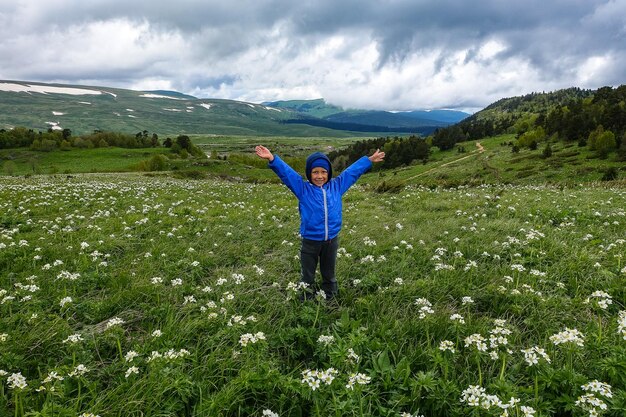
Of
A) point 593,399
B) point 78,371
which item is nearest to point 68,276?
point 78,371

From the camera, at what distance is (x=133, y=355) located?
4340 mm

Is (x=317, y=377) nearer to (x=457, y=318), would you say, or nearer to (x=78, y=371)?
(x=457, y=318)

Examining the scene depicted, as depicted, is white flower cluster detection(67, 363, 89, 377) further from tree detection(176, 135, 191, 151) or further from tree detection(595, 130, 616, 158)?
tree detection(176, 135, 191, 151)

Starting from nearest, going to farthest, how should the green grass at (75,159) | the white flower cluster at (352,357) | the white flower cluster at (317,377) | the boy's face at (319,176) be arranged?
the white flower cluster at (317,377)
the white flower cluster at (352,357)
the boy's face at (319,176)
the green grass at (75,159)

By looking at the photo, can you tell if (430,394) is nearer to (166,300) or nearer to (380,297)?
(380,297)

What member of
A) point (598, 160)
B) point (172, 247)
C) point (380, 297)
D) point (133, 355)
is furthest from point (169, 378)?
point (598, 160)

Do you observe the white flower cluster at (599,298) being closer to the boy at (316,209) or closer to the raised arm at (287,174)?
the boy at (316,209)

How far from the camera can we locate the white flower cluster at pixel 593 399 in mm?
3297

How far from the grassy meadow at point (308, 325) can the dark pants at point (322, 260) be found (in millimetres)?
360

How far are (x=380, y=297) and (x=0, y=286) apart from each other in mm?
7840

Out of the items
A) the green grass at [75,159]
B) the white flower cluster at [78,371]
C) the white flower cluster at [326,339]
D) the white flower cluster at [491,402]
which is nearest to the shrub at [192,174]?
the green grass at [75,159]

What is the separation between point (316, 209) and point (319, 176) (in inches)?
26.9

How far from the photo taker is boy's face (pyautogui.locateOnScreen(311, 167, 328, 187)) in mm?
6828

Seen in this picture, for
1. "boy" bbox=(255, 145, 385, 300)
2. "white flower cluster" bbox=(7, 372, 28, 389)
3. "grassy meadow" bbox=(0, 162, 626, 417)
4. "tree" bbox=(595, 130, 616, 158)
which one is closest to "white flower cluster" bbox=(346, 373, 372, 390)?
"grassy meadow" bbox=(0, 162, 626, 417)
